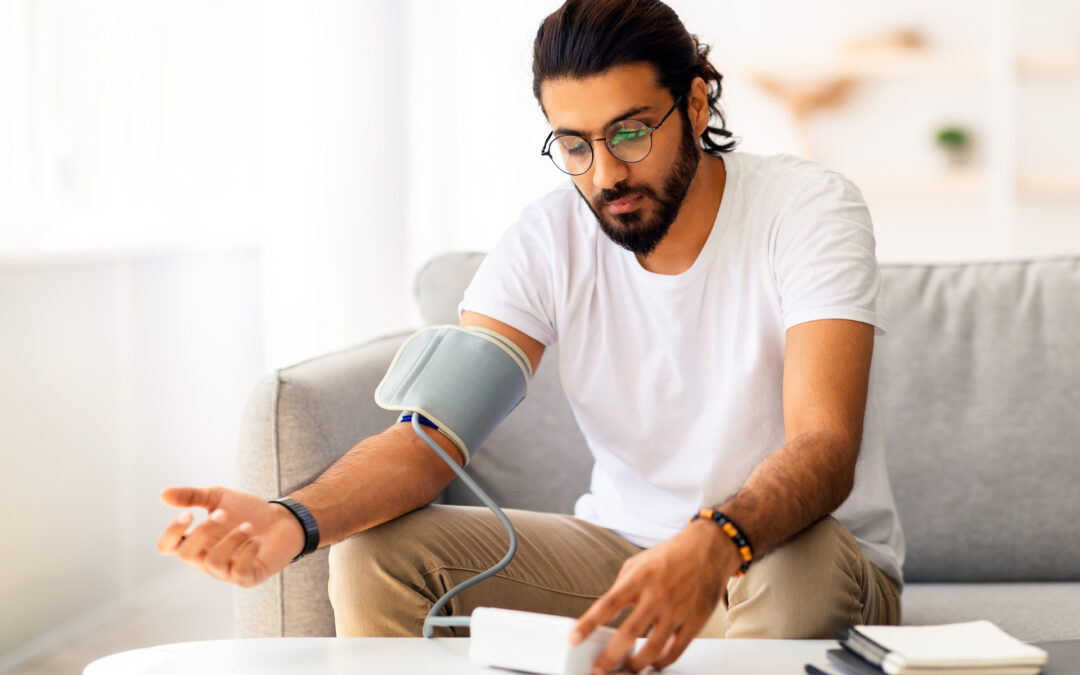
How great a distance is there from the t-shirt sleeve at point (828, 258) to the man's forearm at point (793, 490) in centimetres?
18

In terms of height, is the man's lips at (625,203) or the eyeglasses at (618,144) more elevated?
the eyeglasses at (618,144)

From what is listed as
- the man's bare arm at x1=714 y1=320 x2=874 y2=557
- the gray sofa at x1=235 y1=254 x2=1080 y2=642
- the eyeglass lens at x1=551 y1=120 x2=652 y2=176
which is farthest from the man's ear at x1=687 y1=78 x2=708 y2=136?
the gray sofa at x1=235 y1=254 x2=1080 y2=642

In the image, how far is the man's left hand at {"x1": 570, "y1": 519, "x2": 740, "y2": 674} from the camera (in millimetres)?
856

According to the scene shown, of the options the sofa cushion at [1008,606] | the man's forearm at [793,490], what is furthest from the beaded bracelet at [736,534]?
the sofa cushion at [1008,606]

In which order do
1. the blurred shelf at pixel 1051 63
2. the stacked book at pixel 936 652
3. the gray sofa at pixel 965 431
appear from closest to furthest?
the stacked book at pixel 936 652 → the gray sofa at pixel 965 431 → the blurred shelf at pixel 1051 63

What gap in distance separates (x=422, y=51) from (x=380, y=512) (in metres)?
3.04

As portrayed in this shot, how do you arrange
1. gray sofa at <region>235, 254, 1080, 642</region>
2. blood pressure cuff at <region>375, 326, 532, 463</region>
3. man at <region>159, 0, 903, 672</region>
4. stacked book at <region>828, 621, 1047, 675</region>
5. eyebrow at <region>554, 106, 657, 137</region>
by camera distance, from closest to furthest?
stacked book at <region>828, 621, 1047, 675</region>
man at <region>159, 0, 903, 672</region>
blood pressure cuff at <region>375, 326, 532, 463</region>
eyebrow at <region>554, 106, 657, 137</region>
gray sofa at <region>235, 254, 1080, 642</region>

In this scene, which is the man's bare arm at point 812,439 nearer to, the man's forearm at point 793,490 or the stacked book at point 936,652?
the man's forearm at point 793,490

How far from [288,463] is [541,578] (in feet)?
1.18

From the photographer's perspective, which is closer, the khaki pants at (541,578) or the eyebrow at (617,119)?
the khaki pants at (541,578)

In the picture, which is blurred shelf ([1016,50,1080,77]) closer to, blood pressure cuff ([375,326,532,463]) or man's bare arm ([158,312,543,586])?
blood pressure cuff ([375,326,532,463])

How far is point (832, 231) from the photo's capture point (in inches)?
50.5

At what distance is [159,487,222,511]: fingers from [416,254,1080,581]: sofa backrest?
0.70m

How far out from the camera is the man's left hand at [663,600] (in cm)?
86
